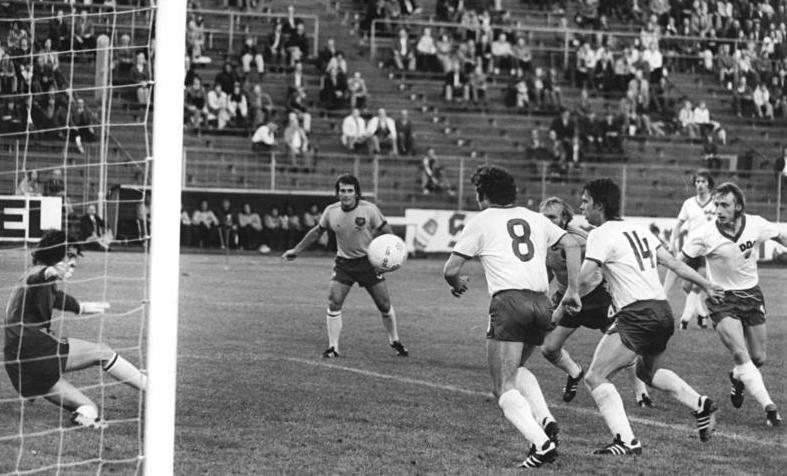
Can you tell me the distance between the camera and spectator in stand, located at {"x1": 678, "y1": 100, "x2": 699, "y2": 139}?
36594 millimetres

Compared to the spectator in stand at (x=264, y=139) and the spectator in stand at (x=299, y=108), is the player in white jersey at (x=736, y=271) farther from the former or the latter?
the spectator in stand at (x=299, y=108)

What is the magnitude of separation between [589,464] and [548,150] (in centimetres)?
2699

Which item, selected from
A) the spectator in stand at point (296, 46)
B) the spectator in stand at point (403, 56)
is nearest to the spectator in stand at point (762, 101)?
the spectator in stand at point (403, 56)

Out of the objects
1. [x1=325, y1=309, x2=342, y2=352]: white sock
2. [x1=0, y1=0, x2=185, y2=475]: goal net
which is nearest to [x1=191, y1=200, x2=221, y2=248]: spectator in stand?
[x1=0, y1=0, x2=185, y2=475]: goal net

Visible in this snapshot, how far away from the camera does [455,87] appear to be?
36.6 m

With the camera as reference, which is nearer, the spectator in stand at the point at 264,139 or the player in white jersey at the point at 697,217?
the player in white jersey at the point at 697,217

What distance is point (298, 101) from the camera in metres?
33.8

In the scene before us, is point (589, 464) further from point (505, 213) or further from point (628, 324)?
point (505, 213)

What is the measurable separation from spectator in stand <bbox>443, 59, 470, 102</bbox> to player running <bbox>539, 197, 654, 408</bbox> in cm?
2552

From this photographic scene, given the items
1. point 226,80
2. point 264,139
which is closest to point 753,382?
point 264,139

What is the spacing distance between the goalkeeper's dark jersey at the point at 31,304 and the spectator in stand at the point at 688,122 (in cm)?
3014

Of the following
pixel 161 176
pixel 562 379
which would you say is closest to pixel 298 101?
pixel 562 379

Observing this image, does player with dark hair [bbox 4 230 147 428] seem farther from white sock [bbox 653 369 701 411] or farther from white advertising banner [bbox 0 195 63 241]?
white advertising banner [bbox 0 195 63 241]

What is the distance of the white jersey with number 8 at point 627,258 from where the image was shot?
348 inches
